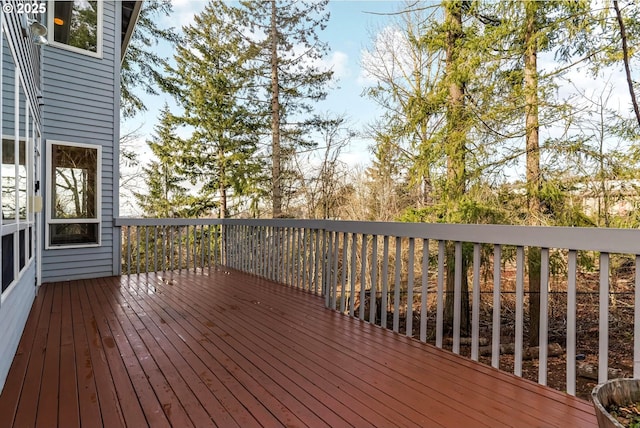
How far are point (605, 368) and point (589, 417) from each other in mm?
285

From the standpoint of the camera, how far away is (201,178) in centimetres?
1315

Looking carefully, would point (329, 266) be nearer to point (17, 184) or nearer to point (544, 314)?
point (544, 314)

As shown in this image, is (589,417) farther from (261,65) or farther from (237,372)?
(261,65)

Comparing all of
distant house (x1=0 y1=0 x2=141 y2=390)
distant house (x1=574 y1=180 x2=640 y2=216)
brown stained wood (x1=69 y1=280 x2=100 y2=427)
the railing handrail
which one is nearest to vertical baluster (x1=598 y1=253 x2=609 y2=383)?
the railing handrail

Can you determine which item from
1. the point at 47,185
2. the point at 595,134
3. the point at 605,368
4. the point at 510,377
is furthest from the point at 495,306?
the point at 47,185

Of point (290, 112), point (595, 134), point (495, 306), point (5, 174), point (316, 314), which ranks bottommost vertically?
point (316, 314)

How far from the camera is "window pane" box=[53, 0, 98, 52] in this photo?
5180 mm

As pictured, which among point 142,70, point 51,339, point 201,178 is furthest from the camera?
point 201,178

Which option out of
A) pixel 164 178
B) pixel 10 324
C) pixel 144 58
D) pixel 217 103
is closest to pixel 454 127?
pixel 10 324

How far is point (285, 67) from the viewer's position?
11516 millimetres

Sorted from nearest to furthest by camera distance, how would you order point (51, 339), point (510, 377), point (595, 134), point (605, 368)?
point (605, 368)
point (510, 377)
point (51, 339)
point (595, 134)

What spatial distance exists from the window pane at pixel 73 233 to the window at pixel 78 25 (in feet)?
8.67

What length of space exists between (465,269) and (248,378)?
17.1ft

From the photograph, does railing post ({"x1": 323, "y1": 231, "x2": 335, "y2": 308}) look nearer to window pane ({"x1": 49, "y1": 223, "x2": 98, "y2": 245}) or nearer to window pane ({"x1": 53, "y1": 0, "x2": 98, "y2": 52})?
window pane ({"x1": 49, "y1": 223, "x2": 98, "y2": 245})
